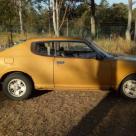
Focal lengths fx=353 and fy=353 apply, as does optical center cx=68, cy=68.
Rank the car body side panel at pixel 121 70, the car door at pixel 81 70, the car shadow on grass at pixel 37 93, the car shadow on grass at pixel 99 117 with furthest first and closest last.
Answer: the car shadow on grass at pixel 37 93
the car body side panel at pixel 121 70
the car door at pixel 81 70
the car shadow on grass at pixel 99 117

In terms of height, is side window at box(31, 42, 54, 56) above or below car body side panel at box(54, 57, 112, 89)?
above

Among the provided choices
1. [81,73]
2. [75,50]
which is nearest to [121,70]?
[81,73]

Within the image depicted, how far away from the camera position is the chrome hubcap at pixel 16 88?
8.45 meters

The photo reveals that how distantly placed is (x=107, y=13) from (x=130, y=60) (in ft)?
152

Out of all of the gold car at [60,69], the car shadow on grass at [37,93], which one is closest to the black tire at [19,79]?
the gold car at [60,69]

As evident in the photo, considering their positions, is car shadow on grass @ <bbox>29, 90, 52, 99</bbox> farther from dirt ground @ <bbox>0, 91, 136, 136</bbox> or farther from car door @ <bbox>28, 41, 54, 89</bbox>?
car door @ <bbox>28, 41, 54, 89</bbox>

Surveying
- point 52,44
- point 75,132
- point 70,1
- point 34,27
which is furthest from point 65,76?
point 34,27

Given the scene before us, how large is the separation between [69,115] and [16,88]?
6.34ft

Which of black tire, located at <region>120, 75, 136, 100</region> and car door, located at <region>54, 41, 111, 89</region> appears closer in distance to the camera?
car door, located at <region>54, 41, 111, 89</region>

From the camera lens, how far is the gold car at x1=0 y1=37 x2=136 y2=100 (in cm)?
840

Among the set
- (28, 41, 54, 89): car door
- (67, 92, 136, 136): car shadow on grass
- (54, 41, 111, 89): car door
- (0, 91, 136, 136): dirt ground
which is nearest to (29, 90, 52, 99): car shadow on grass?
(0, 91, 136, 136): dirt ground

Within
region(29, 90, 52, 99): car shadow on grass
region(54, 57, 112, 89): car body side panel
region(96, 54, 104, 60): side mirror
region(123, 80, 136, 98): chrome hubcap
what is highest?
region(96, 54, 104, 60): side mirror

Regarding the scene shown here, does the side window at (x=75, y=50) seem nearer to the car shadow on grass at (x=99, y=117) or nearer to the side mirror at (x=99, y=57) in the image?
the side mirror at (x=99, y=57)

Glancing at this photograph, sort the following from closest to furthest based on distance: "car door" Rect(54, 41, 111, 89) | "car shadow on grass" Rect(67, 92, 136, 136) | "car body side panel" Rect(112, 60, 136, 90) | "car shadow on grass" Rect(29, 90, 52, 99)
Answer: "car shadow on grass" Rect(67, 92, 136, 136) → "car door" Rect(54, 41, 111, 89) → "car body side panel" Rect(112, 60, 136, 90) → "car shadow on grass" Rect(29, 90, 52, 99)
